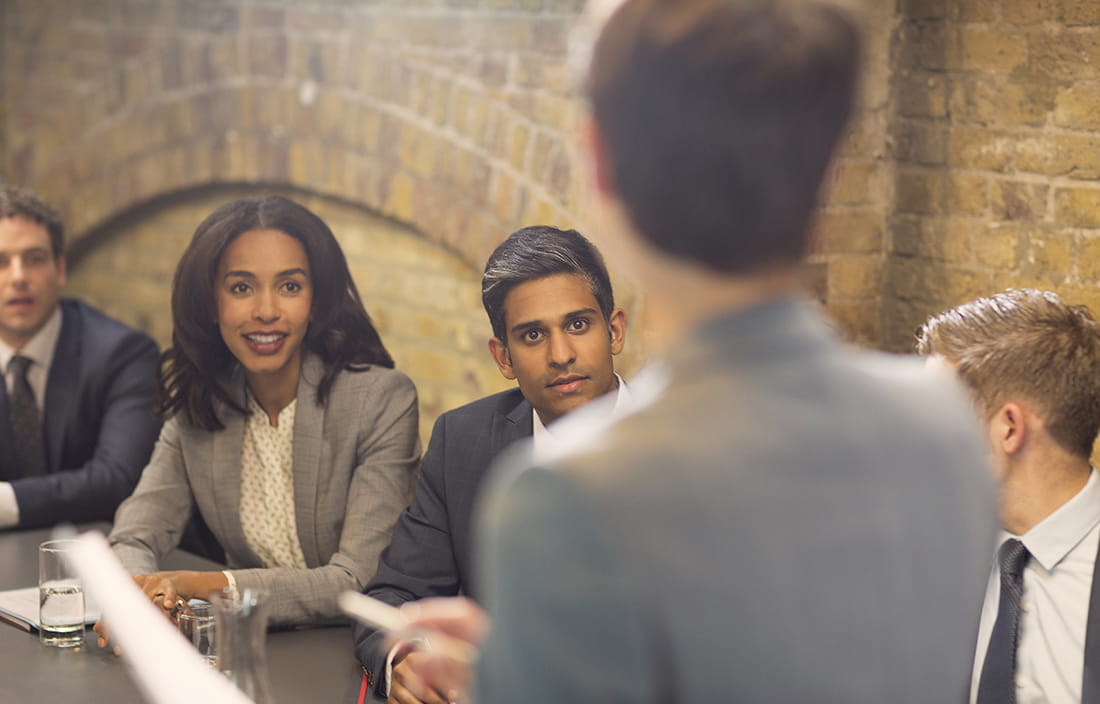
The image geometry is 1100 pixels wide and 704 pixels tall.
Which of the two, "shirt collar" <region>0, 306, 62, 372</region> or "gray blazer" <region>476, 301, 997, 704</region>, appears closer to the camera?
"gray blazer" <region>476, 301, 997, 704</region>

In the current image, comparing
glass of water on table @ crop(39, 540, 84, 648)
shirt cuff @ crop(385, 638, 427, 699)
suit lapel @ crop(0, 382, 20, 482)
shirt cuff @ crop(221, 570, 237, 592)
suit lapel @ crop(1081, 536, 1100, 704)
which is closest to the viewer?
suit lapel @ crop(1081, 536, 1100, 704)

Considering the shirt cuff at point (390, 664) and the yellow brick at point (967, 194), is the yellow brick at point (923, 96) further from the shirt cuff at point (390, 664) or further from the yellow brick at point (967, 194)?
the shirt cuff at point (390, 664)

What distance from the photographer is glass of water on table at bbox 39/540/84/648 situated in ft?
6.26

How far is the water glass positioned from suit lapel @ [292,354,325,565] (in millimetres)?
528

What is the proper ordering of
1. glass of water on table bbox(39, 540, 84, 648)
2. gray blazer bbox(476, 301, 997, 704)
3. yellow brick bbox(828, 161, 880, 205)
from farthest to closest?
yellow brick bbox(828, 161, 880, 205), glass of water on table bbox(39, 540, 84, 648), gray blazer bbox(476, 301, 997, 704)

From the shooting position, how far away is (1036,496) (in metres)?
1.68

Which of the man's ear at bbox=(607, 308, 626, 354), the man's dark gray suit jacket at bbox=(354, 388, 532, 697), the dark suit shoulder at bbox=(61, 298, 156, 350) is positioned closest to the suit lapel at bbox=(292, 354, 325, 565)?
the man's dark gray suit jacket at bbox=(354, 388, 532, 697)

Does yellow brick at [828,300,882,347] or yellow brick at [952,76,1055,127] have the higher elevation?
yellow brick at [952,76,1055,127]

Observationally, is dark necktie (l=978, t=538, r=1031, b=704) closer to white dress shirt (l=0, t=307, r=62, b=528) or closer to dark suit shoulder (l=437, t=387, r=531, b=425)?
dark suit shoulder (l=437, t=387, r=531, b=425)

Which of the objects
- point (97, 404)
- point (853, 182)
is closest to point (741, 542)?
point (853, 182)

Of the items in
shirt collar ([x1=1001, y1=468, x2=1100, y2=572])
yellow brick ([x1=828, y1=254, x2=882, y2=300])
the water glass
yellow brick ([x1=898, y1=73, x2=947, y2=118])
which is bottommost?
the water glass

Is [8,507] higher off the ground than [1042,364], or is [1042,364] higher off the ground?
[1042,364]

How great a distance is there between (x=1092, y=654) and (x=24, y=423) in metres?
2.30

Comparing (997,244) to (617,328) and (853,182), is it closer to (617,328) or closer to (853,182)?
(853,182)
